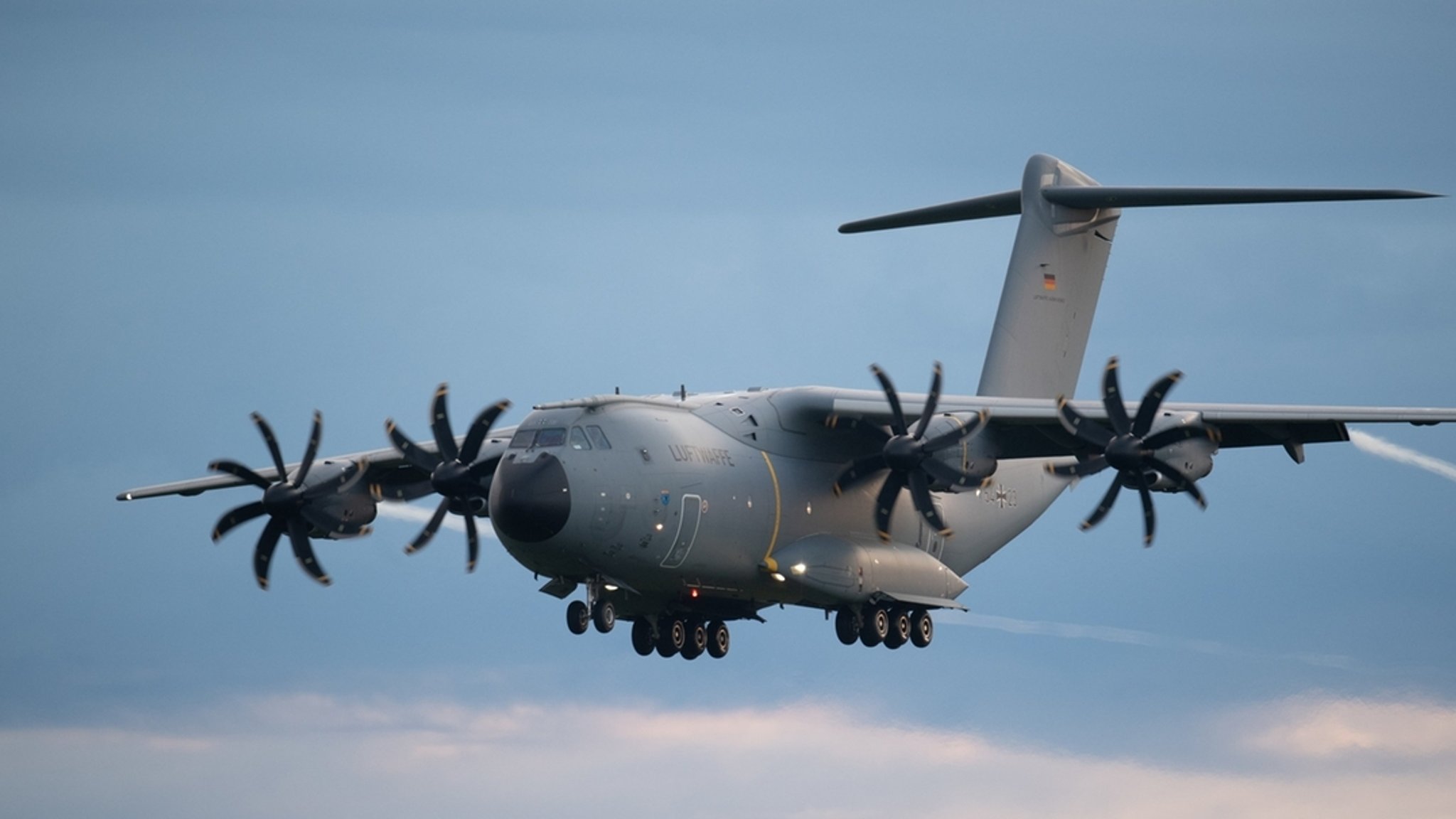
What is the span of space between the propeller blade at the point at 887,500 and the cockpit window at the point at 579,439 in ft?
11.8

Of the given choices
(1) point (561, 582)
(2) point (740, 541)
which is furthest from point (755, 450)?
(1) point (561, 582)

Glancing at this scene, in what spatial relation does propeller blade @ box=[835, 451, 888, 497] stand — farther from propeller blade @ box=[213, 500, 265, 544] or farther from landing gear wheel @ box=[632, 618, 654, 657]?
propeller blade @ box=[213, 500, 265, 544]

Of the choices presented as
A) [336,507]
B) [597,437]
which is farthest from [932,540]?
[336,507]

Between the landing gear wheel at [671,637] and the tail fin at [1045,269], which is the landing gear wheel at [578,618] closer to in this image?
the landing gear wheel at [671,637]

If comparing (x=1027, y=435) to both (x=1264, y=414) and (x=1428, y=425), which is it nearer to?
(x=1264, y=414)

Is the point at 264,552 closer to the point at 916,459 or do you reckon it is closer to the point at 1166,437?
the point at 916,459

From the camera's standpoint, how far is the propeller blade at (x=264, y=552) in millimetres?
26234

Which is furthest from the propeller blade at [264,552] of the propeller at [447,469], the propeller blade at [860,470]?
the propeller blade at [860,470]

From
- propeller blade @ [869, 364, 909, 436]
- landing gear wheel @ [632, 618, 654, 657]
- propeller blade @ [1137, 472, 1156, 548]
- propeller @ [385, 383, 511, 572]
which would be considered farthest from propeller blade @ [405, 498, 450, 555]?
propeller blade @ [1137, 472, 1156, 548]

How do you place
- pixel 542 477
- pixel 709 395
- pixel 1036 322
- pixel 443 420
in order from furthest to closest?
pixel 1036 322
pixel 709 395
pixel 443 420
pixel 542 477

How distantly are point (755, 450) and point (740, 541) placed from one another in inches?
51.1

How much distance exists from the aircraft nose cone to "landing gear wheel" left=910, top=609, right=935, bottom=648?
5.77 meters

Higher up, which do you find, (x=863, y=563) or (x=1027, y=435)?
(x=1027, y=435)

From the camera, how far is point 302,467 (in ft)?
86.0
